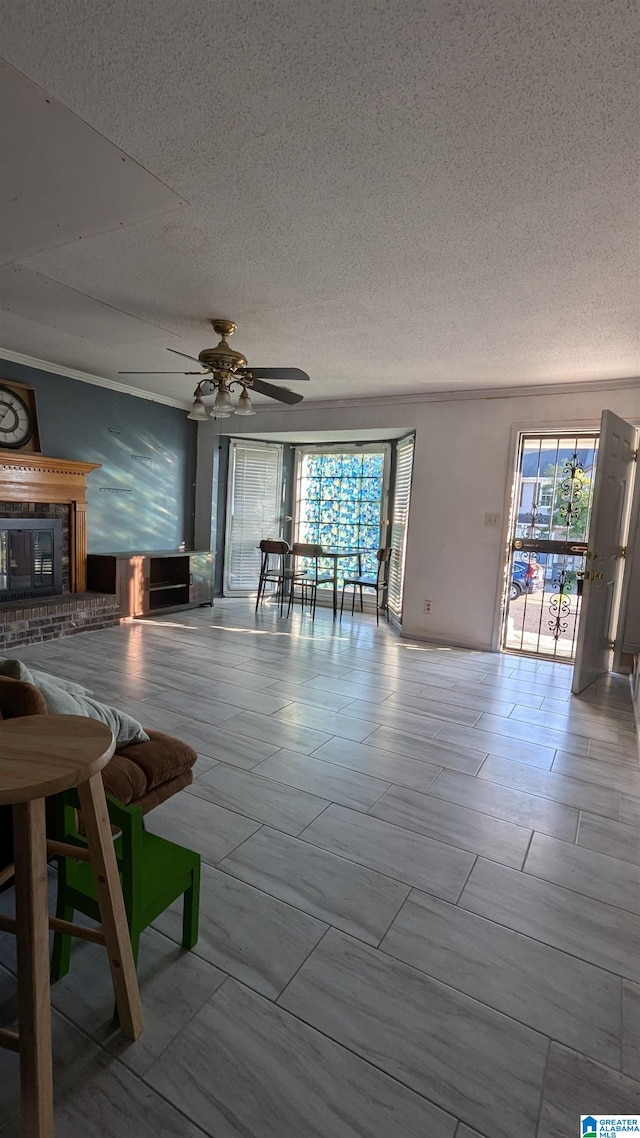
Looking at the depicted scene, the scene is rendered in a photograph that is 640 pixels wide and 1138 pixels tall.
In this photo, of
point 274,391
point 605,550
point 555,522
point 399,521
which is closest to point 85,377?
point 274,391

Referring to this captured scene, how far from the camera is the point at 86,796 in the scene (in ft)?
3.58

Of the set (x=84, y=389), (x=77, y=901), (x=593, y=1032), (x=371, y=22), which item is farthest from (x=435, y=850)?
(x=84, y=389)

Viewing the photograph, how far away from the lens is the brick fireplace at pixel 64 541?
442 cm

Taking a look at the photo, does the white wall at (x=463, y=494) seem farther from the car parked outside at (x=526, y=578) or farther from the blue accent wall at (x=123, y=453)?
the blue accent wall at (x=123, y=453)

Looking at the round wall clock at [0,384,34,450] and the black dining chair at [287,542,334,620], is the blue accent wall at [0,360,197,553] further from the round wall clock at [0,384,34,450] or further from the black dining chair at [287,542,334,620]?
the black dining chair at [287,542,334,620]

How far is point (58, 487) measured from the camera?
4.91 m

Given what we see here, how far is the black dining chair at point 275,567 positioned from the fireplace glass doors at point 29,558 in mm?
2229

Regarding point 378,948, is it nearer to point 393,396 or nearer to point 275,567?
point 393,396

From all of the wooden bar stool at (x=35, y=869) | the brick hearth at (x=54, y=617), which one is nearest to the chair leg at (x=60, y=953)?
the wooden bar stool at (x=35, y=869)

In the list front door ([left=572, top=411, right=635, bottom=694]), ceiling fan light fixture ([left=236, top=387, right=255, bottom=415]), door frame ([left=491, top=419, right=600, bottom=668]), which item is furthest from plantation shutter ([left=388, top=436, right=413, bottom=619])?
ceiling fan light fixture ([left=236, top=387, right=255, bottom=415])

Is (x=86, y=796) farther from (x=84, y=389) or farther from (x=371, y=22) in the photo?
(x=84, y=389)

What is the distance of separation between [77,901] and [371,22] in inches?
88.1

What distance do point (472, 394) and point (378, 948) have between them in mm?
4534

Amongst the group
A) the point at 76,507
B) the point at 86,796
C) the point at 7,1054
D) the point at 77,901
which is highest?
the point at 76,507
